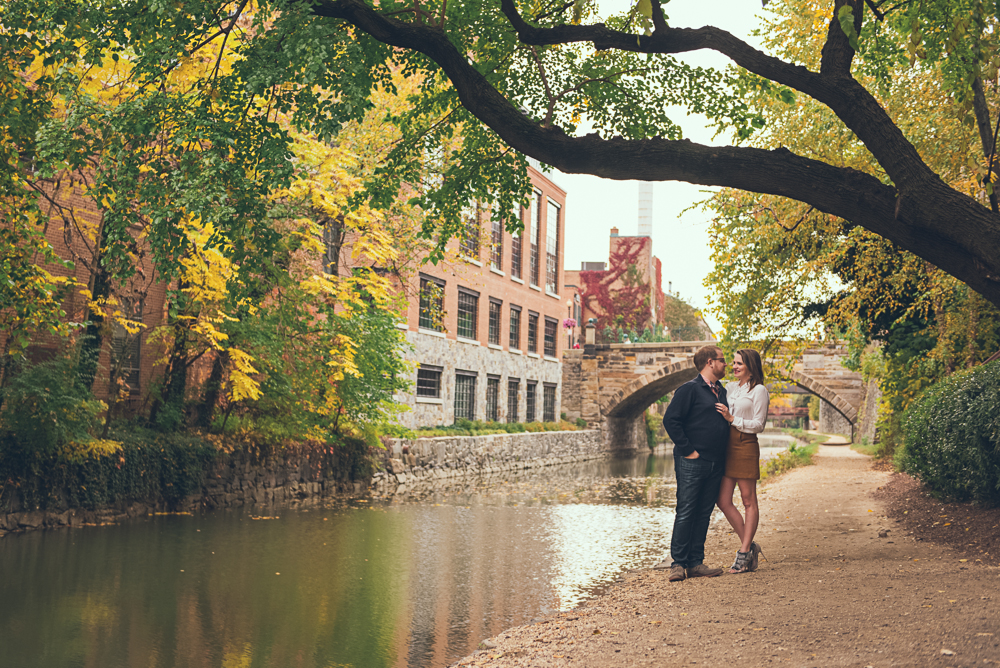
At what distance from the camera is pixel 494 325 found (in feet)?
107

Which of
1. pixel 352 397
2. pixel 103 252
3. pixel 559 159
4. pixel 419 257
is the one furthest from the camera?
pixel 419 257

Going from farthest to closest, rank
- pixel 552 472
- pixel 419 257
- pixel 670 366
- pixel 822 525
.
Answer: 1. pixel 670 366
2. pixel 552 472
3. pixel 419 257
4. pixel 822 525

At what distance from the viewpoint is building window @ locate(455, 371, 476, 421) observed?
29438 millimetres

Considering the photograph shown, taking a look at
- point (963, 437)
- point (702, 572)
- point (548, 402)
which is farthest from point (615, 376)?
point (702, 572)

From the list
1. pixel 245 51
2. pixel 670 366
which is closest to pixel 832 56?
pixel 245 51

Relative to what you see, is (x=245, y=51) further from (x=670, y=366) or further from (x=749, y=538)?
(x=670, y=366)

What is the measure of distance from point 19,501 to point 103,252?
3.83 metres

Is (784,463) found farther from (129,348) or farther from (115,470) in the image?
(115,470)

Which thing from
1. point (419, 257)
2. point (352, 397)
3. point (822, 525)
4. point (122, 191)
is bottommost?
point (822, 525)

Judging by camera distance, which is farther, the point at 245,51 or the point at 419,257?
the point at 419,257

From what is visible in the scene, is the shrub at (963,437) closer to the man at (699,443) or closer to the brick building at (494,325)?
the man at (699,443)

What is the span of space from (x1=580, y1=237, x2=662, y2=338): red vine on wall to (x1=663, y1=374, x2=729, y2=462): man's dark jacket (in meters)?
49.5

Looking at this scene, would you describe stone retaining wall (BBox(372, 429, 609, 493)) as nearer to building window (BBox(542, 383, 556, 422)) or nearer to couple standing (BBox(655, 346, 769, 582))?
building window (BBox(542, 383, 556, 422))

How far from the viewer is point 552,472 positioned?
90.5 feet
